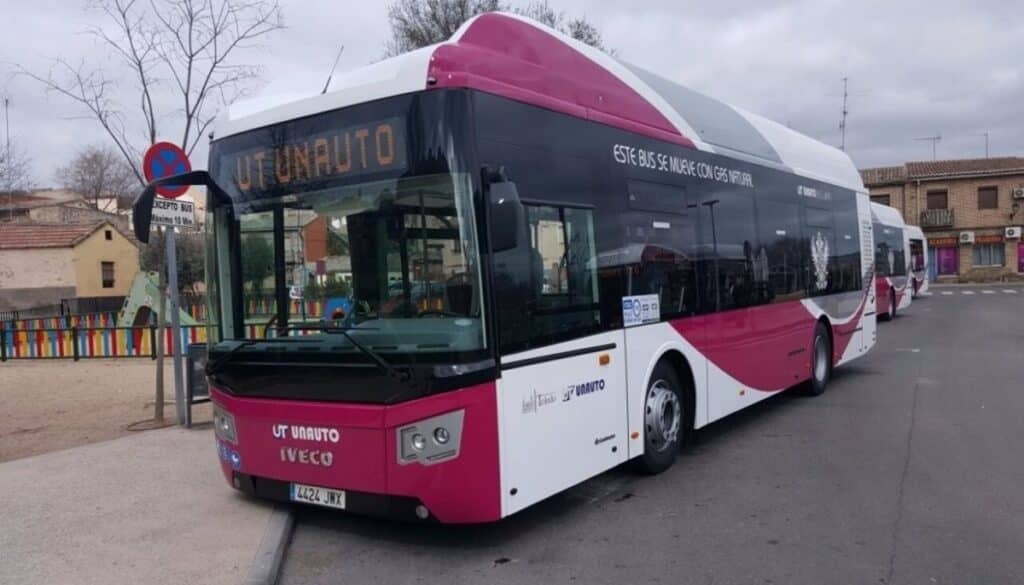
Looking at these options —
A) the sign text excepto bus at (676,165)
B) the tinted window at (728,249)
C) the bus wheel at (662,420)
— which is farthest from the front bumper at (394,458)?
the tinted window at (728,249)

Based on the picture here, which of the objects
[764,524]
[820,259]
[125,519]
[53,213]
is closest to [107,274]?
[53,213]

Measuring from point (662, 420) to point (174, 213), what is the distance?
5664mm

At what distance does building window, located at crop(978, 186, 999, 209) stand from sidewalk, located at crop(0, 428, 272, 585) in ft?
189

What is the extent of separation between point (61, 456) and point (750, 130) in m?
8.07

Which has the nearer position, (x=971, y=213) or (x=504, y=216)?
(x=504, y=216)

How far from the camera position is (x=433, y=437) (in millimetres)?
4691

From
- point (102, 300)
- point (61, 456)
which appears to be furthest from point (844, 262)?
point (102, 300)

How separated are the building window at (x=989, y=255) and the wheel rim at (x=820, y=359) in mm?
50753

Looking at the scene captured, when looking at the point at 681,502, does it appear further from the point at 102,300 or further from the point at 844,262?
the point at 102,300

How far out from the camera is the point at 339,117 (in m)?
5.11

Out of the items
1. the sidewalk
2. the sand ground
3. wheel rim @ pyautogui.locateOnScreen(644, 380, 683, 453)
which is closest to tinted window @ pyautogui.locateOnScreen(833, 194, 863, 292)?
wheel rim @ pyautogui.locateOnScreen(644, 380, 683, 453)

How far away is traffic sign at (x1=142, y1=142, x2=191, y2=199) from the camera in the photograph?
26.5 feet

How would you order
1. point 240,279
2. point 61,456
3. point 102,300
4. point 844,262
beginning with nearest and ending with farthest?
1. point 240,279
2. point 61,456
3. point 844,262
4. point 102,300

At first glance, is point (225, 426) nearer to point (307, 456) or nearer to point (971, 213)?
point (307, 456)
